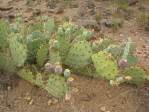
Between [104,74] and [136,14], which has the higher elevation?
[104,74]

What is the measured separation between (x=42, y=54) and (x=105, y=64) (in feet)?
2.19

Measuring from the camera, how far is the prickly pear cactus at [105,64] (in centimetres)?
432

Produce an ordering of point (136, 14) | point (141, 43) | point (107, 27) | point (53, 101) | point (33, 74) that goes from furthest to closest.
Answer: point (136, 14) → point (107, 27) → point (141, 43) → point (33, 74) → point (53, 101)

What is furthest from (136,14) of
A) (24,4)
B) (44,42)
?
(44,42)

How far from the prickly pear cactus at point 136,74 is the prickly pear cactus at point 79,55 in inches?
16.3

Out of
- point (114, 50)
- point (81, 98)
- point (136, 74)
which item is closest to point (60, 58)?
point (81, 98)

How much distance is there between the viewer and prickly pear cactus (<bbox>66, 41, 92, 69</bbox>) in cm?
452

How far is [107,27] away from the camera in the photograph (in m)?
6.91

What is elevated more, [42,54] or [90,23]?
[42,54]

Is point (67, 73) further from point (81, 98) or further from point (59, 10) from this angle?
point (59, 10)

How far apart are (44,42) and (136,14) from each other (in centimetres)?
291

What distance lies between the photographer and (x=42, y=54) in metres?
4.61

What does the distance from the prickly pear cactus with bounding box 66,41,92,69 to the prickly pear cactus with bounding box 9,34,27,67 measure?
1.61 ft

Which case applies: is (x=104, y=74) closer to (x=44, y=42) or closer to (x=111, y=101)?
(x=111, y=101)
